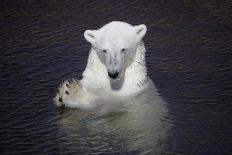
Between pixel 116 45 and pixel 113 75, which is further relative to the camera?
pixel 116 45

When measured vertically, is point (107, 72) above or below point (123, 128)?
above

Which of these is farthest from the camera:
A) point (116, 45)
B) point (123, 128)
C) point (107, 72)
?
point (107, 72)

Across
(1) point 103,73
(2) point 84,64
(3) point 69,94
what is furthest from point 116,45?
(2) point 84,64

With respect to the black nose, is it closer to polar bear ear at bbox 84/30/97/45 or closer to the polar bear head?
the polar bear head

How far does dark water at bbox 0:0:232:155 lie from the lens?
32.8 feet

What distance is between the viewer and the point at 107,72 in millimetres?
10828

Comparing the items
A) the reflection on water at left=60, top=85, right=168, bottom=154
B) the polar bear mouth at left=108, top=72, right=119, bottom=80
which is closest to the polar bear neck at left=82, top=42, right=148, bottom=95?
the reflection on water at left=60, top=85, right=168, bottom=154

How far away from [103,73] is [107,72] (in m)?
0.35

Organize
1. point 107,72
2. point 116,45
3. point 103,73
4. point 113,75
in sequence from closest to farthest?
point 113,75 < point 116,45 < point 107,72 < point 103,73

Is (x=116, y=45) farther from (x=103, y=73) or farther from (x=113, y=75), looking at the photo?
(x=103, y=73)

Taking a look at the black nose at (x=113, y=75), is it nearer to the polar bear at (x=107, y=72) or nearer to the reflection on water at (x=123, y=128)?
the polar bear at (x=107, y=72)

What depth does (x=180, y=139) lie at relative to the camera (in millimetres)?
10023

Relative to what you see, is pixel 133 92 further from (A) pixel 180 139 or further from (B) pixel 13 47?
(B) pixel 13 47

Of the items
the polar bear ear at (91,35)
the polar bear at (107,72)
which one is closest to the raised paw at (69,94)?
the polar bear at (107,72)
